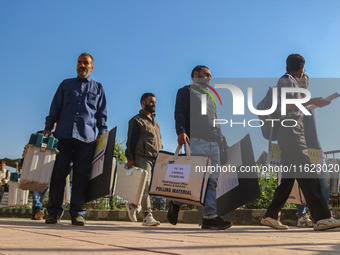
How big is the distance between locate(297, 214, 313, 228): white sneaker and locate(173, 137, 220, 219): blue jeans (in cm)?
189

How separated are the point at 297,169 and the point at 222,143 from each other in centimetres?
96

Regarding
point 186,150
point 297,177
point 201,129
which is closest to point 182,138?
point 186,150

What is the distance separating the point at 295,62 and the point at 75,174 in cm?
302

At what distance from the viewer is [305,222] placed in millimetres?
6066

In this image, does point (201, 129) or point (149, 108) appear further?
point (149, 108)

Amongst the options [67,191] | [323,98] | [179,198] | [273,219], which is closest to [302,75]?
[323,98]

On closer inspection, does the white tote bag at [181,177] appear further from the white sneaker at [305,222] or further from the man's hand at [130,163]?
the white sneaker at [305,222]

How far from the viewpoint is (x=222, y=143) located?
5234mm

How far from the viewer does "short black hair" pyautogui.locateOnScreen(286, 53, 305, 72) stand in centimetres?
524

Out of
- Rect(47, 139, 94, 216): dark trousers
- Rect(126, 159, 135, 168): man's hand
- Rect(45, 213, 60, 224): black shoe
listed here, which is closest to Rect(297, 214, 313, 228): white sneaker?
Rect(126, 159, 135, 168): man's hand

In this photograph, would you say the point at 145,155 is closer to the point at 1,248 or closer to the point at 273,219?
the point at 273,219

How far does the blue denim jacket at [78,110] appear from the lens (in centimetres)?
512

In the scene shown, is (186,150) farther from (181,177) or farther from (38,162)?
(38,162)

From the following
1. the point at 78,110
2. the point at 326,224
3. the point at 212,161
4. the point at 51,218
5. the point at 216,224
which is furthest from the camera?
the point at 78,110
